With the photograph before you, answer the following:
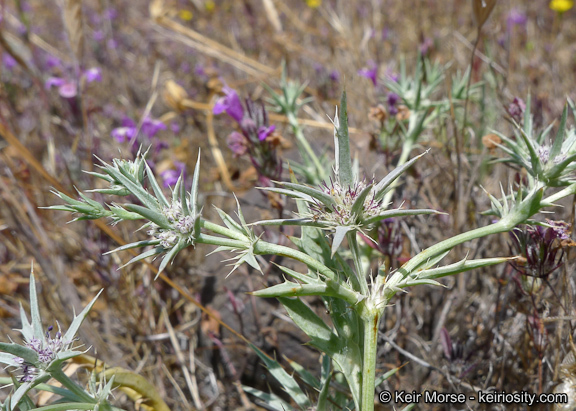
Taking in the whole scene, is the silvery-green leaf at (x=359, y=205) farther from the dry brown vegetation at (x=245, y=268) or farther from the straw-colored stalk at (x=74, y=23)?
the straw-colored stalk at (x=74, y=23)

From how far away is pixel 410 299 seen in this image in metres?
2.34

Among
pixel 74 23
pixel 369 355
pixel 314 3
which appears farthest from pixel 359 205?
pixel 314 3

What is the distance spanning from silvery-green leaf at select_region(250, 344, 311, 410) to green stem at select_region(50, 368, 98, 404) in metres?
0.53

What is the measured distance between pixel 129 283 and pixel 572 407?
2205mm

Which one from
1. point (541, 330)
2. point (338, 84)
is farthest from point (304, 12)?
point (541, 330)

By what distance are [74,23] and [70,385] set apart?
2.02 m

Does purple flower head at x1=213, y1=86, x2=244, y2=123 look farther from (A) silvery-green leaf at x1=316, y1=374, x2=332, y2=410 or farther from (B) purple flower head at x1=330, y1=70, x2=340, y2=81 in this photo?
(B) purple flower head at x1=330, y1=70, x2=340, y2=81

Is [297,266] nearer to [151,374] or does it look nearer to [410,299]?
[410,299]

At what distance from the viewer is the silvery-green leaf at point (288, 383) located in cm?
150

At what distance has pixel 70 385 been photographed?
4.27 ft

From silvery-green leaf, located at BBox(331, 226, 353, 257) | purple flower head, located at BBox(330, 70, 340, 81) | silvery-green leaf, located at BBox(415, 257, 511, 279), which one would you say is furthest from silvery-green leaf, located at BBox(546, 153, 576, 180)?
purple flower head, located at BBox(330, 70, 340, 81)

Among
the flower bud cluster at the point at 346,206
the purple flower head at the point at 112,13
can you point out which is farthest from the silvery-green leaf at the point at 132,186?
the purple flower head at the point at 112,13

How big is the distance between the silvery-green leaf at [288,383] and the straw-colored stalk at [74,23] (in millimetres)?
2046

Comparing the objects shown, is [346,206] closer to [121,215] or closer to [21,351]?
[121,215]
